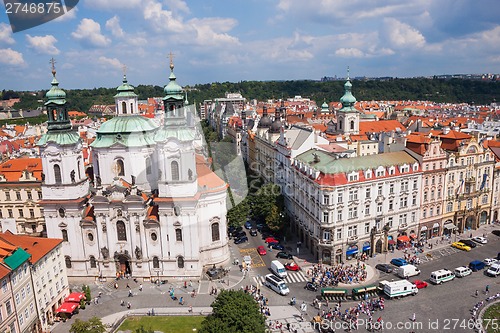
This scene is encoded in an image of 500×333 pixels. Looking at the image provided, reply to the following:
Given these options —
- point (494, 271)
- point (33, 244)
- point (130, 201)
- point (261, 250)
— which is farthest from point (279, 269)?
point (33, 244)

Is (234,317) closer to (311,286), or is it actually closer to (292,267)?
(311,286)

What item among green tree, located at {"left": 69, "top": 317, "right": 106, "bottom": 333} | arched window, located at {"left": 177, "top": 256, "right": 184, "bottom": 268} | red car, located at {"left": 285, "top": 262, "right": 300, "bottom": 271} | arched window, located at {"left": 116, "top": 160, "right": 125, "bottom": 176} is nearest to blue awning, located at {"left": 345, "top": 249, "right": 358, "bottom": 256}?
red car, located at {"left": 285, "top": 262, "right": 300, "bottom": 271}

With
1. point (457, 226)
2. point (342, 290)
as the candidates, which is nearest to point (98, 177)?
point (342, 290)

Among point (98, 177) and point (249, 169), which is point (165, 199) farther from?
point (249, 169)

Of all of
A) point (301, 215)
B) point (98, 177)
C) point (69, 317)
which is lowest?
point (69, 317)

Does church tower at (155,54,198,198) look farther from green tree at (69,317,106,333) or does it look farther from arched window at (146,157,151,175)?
green tree at (69,317,106,333)

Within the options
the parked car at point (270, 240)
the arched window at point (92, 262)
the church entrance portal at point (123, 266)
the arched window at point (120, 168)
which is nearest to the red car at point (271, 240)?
the parked car at point (270, 240)
